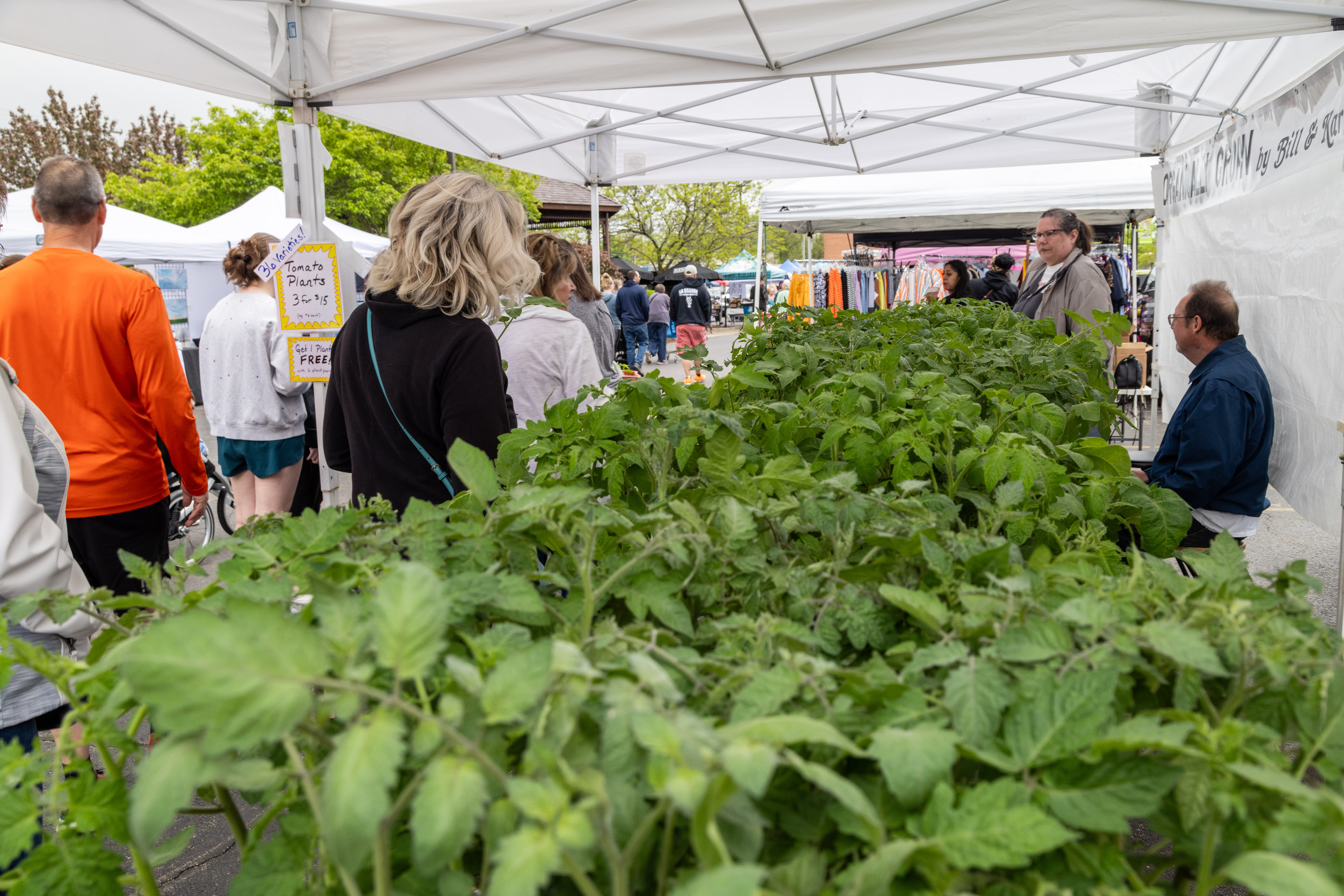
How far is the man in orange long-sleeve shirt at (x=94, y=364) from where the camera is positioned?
3154mm

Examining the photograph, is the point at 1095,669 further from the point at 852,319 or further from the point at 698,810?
the point at 852,319

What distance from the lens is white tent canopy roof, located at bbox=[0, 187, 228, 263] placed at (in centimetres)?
1223

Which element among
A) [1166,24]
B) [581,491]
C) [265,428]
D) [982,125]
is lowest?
[265,428]

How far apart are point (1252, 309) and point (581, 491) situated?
15.9 feet

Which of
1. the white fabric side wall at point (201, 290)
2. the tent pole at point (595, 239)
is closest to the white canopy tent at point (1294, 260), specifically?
the tent pole at point (595, 239)

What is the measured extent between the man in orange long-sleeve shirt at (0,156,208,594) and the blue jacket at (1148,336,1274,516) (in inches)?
152

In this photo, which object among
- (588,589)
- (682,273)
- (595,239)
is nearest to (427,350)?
(588,589)

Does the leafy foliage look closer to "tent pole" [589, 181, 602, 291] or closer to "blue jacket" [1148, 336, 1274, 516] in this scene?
"blue jacket" [1148, 336, 1274, 516]

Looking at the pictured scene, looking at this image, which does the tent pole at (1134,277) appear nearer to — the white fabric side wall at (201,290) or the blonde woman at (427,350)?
the blonde woman at (427,350)

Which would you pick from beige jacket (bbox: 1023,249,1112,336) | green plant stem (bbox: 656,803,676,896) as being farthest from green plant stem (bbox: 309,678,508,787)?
beige jacket (bbox: 1023,249,1112,336)

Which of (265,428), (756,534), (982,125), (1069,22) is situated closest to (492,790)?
(756,534)

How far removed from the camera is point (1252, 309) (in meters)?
4.77

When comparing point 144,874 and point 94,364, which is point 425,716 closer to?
point 144,874

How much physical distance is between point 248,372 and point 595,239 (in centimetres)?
493
